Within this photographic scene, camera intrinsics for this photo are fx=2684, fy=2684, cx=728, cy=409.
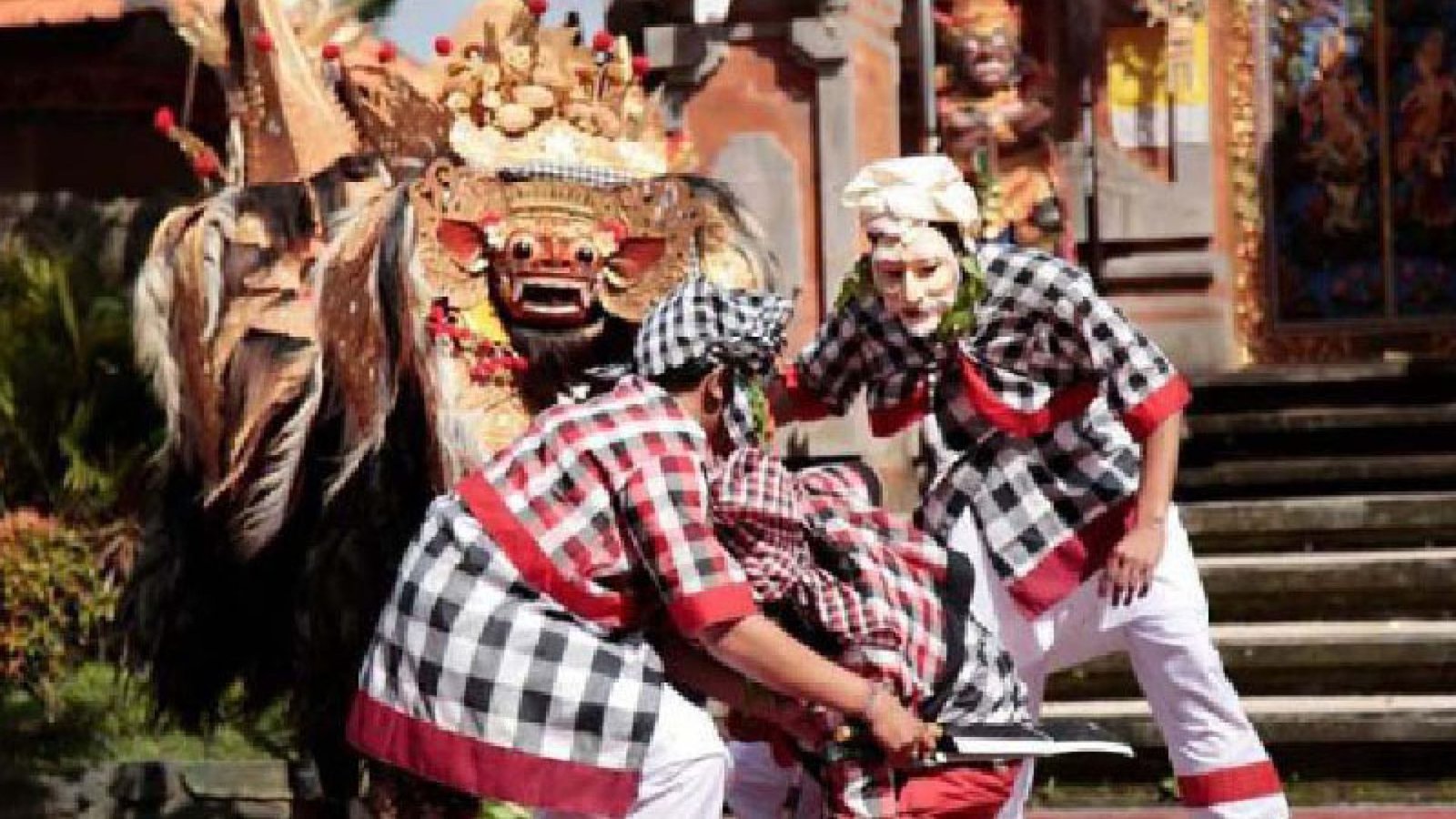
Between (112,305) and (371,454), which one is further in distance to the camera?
(112,305)

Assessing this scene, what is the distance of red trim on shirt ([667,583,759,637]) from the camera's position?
4.42 metres

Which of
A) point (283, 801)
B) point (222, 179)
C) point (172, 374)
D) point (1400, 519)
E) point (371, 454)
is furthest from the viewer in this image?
point (1400, 519)

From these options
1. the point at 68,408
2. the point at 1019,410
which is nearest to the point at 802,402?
the point at 1019,410

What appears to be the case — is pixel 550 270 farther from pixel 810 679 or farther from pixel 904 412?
pixel 810 679

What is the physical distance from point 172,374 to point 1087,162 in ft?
23.8

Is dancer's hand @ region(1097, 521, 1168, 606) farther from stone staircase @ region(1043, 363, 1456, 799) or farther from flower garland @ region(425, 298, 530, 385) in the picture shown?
stone staircase @ region(1043, 363, 1456, 799)

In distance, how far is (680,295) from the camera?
4.78 metres

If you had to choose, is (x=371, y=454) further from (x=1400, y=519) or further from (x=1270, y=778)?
(x=1400, y=519)

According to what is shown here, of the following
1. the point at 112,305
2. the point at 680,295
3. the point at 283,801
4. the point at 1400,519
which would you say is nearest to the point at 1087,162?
the point at 1400,519

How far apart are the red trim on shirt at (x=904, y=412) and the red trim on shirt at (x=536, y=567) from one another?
4.42 ft

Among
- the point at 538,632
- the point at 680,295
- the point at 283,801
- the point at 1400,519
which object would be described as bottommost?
the point at 283,801

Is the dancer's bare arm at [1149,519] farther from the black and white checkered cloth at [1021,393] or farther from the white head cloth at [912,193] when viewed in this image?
the white head cloth at [912,193]

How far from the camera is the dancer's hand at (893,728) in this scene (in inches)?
179

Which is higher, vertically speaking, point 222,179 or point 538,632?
point 222,179
